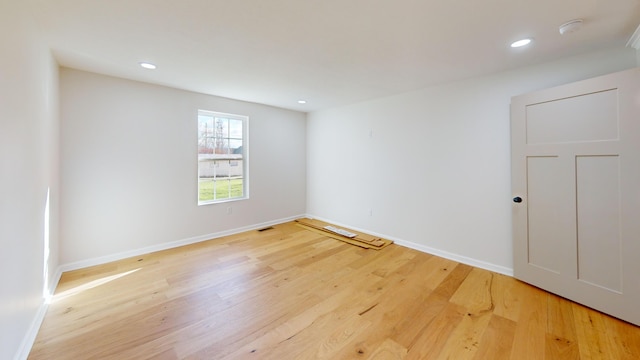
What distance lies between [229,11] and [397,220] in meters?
3.43

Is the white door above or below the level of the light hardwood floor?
above

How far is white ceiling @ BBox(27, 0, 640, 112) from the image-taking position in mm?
1708

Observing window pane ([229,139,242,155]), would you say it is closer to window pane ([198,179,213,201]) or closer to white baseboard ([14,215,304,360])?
window pane ([198,179,213,201])

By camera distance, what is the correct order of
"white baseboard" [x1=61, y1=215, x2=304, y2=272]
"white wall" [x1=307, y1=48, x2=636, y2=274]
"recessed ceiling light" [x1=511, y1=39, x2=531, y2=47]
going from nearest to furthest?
"recessed ceiling light" [x1=511, y1=39, x2=531, y2=47] < "white wall" [x1=307, y1=48, x2=636, y2=274] < "white baseboard" [x1=61, y1=215, x2=304, y2=272]

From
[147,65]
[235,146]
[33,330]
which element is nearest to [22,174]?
[33,330]

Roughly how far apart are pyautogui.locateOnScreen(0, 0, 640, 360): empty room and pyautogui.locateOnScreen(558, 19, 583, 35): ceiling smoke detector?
1cm

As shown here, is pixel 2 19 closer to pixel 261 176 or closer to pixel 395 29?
pixel 395 29

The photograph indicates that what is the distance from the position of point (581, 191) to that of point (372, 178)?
2515 millimetres

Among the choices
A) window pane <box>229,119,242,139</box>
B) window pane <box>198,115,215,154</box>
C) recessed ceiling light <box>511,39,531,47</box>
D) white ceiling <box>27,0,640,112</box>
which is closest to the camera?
white ceiling <box>27,0,640,112</box>

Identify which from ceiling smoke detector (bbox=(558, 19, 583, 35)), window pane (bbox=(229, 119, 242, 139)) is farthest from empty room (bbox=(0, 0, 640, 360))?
window pane (bbox=(229, 119, 242, 139))

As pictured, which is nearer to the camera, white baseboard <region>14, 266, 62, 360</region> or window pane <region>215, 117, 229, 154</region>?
white baseboard <region>14, 266, 62, 360</region>

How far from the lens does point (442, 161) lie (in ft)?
11.1

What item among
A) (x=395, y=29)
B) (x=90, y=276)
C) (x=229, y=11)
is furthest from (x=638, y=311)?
(x=90, y=276)

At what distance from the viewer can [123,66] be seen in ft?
9.15
